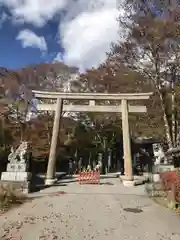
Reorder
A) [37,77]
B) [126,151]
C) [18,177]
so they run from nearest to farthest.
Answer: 1. [18,177]
2. [126,151]
3. [37,77]

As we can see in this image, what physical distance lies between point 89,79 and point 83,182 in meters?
12.3

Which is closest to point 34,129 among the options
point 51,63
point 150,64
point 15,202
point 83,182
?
point 51,63

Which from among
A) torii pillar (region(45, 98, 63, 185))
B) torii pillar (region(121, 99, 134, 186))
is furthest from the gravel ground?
torii pillar (region(45, 98, 63, 185))

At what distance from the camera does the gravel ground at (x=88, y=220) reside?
633 centimetres

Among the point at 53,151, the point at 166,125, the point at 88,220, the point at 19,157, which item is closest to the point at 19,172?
the point at 19,157

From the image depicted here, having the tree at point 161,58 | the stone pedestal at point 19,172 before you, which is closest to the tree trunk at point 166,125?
the tree at point 161,58

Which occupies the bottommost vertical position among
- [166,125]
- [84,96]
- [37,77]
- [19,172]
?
[19,172]

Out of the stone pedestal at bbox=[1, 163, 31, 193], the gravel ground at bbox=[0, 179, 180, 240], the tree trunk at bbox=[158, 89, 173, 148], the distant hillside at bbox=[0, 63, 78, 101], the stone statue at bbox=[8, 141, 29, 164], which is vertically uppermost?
the distant hillside at bbox=[0, 63, 78, 101]

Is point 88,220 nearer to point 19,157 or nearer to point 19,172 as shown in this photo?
point 19,172

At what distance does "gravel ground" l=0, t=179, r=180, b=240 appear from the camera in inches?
249

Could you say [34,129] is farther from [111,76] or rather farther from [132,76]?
[132,76]

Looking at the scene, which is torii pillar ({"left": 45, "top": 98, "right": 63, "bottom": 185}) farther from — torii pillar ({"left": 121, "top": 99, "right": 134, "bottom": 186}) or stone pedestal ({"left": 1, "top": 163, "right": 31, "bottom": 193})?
torii pillar ({"left": 121, "top": 99, "right": 134, "bottom": 186})

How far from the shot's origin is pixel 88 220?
764 centimetres

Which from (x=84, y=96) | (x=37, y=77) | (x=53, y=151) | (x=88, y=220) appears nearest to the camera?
(x=88, y=220)
